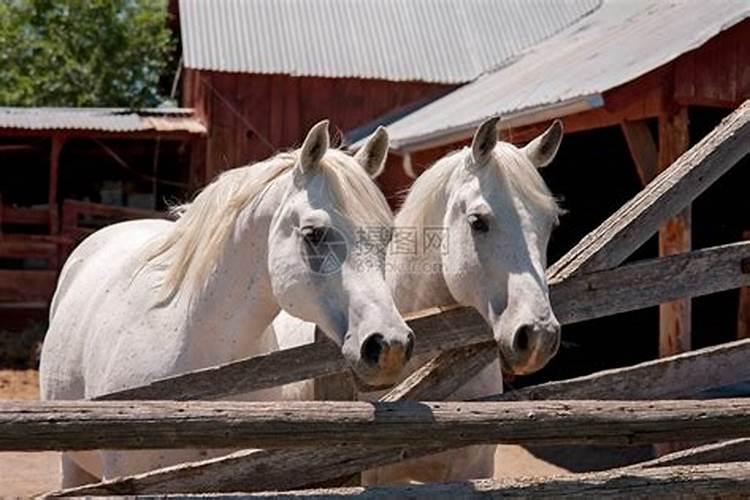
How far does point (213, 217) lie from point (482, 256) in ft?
2.92

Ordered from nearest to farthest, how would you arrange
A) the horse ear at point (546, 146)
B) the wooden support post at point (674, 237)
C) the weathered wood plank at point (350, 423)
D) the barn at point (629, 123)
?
the weathered wood plank at point (350, 423)
the horse ear at point (546, 146)
the wooden support post at point (674, 237)
the barn at point (629, 123)

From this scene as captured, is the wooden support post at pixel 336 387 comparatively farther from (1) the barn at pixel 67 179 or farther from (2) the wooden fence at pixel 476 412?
(1) the barn at pixel 67 179

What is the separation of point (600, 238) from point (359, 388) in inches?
35.0

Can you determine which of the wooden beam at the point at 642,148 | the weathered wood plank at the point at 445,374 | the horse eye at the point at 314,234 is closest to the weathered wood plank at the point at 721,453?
the weathered wood plank at the point at 445,374

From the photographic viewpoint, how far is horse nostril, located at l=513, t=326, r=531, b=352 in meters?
3.03

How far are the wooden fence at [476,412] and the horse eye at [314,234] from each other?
32 centimetres

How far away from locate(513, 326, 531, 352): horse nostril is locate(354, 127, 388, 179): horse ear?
665 mm

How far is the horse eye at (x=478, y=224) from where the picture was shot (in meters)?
3.41

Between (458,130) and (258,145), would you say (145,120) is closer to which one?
(258,145)

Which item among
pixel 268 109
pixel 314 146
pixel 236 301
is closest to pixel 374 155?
pixel 314 146

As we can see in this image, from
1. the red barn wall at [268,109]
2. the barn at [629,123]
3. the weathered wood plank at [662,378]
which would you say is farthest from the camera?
the red barn wall at [268,109]

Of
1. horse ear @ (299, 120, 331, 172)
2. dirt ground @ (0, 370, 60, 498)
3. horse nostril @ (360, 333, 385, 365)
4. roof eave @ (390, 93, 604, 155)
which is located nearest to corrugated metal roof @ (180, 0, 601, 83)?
roof eave @ (390, 93, 604, 155)

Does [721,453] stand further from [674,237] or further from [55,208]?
[55,208]

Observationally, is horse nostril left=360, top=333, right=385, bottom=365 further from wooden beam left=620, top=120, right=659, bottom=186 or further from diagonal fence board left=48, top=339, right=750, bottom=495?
wooden beam left=620, top=120, right=659, bottom=186
